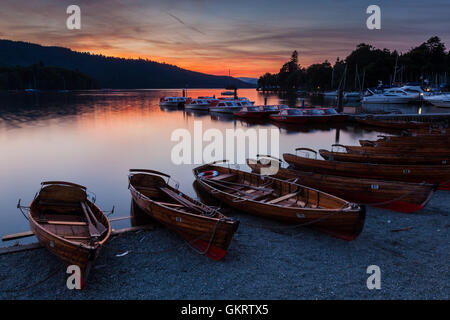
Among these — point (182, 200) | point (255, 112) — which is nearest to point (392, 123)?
point (255, 112)

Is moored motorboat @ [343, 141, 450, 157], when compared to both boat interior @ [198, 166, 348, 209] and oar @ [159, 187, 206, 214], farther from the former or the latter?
oar @ [159, 187, 206, 214]

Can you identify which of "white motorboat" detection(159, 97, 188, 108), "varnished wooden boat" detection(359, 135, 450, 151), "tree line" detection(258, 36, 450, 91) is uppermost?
"tree line" detection(258, 36, 450, 91)

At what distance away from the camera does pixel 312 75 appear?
141m

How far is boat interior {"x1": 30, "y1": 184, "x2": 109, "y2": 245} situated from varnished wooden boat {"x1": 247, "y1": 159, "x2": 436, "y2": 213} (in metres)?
8.54

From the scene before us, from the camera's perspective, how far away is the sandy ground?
6.71m

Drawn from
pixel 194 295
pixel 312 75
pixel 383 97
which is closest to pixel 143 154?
pixel 194 295

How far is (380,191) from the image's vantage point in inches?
438

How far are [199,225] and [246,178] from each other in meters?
5.03

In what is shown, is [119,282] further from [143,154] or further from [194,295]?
[143,154]

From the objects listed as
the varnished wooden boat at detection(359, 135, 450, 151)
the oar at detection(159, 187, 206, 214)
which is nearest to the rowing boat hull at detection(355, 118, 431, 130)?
the varnished wooden boat at detection(359, 135, 450, 151)

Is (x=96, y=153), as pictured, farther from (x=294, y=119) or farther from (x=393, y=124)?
(x=393, y=124)

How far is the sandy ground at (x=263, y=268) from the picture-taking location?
6711 millimetres

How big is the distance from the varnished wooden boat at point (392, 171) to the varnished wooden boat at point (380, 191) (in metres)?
2.15

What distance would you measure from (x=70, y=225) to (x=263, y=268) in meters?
5.71
